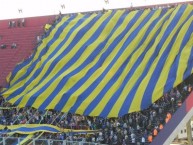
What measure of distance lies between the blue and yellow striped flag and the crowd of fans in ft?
1.33

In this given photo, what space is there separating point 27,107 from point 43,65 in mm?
3158

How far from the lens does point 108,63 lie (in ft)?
81.0

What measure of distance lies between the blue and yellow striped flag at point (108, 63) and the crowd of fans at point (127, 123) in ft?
1.33

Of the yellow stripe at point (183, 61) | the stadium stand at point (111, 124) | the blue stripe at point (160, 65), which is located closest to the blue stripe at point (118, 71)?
the stadium stand at point (111, 124)

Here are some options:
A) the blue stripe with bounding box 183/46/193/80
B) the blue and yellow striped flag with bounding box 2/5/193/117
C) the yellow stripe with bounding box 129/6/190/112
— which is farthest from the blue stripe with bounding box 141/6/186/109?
the blue stripe with bounding box 183/46/193/80

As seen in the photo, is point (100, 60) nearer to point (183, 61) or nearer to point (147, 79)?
point (147, 79)

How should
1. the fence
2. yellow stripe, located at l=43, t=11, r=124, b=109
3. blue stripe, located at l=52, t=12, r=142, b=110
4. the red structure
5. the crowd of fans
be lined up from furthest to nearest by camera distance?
1. the red structure
2. yellow stripe, located at l=43, t=11, r=124, b=109
3. blue stripe, located at l=52, t=12, r=142, b=110
4. the crowd of fans
5. the fence

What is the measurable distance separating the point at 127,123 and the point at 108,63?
4735 millimetres

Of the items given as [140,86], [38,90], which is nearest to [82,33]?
A: [38,90]

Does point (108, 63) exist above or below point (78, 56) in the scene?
below

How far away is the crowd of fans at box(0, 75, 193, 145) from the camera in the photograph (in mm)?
19422

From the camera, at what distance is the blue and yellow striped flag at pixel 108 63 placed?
838 inches

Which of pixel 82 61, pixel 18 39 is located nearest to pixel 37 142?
pixel 82 61

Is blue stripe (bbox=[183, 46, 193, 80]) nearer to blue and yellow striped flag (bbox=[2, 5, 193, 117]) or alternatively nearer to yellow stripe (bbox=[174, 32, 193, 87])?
blue and yellow striped flag (bbox=[2, 5, 193, 117])
